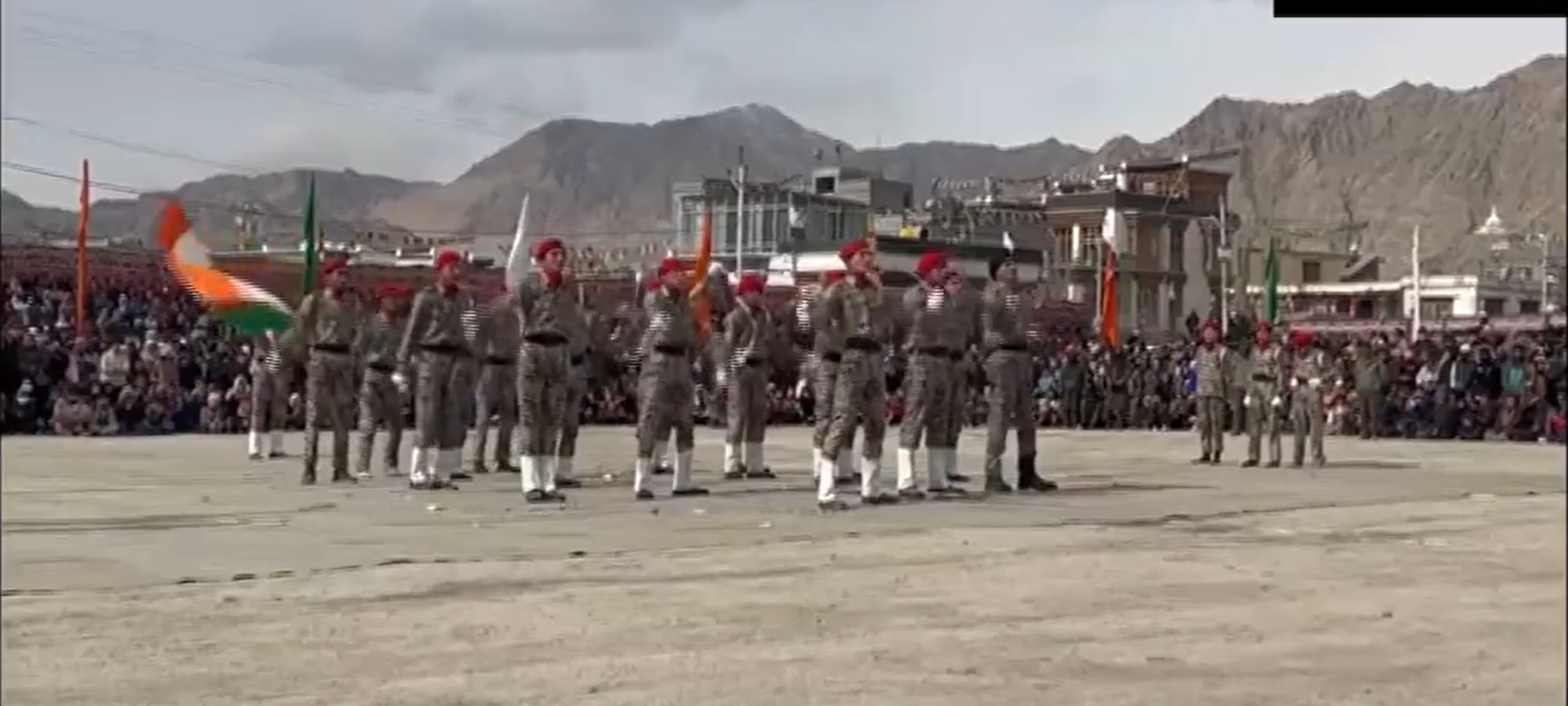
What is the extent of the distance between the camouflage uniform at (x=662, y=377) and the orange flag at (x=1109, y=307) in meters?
4.37

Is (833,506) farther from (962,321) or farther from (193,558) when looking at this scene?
(193,558)

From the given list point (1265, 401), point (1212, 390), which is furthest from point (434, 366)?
point (1212, 390)

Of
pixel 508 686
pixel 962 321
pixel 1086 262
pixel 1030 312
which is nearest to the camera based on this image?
pixel 508 686

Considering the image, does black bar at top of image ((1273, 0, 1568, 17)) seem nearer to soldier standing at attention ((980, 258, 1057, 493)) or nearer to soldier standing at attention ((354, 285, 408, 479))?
soldier standing at attention ((980, 258, 1057, 493))

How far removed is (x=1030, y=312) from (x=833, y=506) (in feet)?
10.4

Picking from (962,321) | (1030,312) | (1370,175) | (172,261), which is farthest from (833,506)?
(1370,175)

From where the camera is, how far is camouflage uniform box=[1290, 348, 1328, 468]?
Answer: 57.6 feet

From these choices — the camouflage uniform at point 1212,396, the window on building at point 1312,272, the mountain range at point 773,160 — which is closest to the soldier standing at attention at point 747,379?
the camouflage uniform at point 1212,396

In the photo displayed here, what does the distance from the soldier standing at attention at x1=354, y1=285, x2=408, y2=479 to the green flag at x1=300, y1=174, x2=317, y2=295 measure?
0.87 meters

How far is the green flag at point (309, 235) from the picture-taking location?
4.69m

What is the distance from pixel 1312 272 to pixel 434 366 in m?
40.3

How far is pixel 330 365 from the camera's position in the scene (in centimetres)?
1397

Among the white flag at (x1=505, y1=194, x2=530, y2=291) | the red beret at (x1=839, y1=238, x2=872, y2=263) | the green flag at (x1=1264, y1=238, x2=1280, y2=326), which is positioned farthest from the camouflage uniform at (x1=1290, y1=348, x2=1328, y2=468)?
the white flag at (x1=505, y1=194, x2=530, y2=291)

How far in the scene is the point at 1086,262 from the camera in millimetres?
16016
